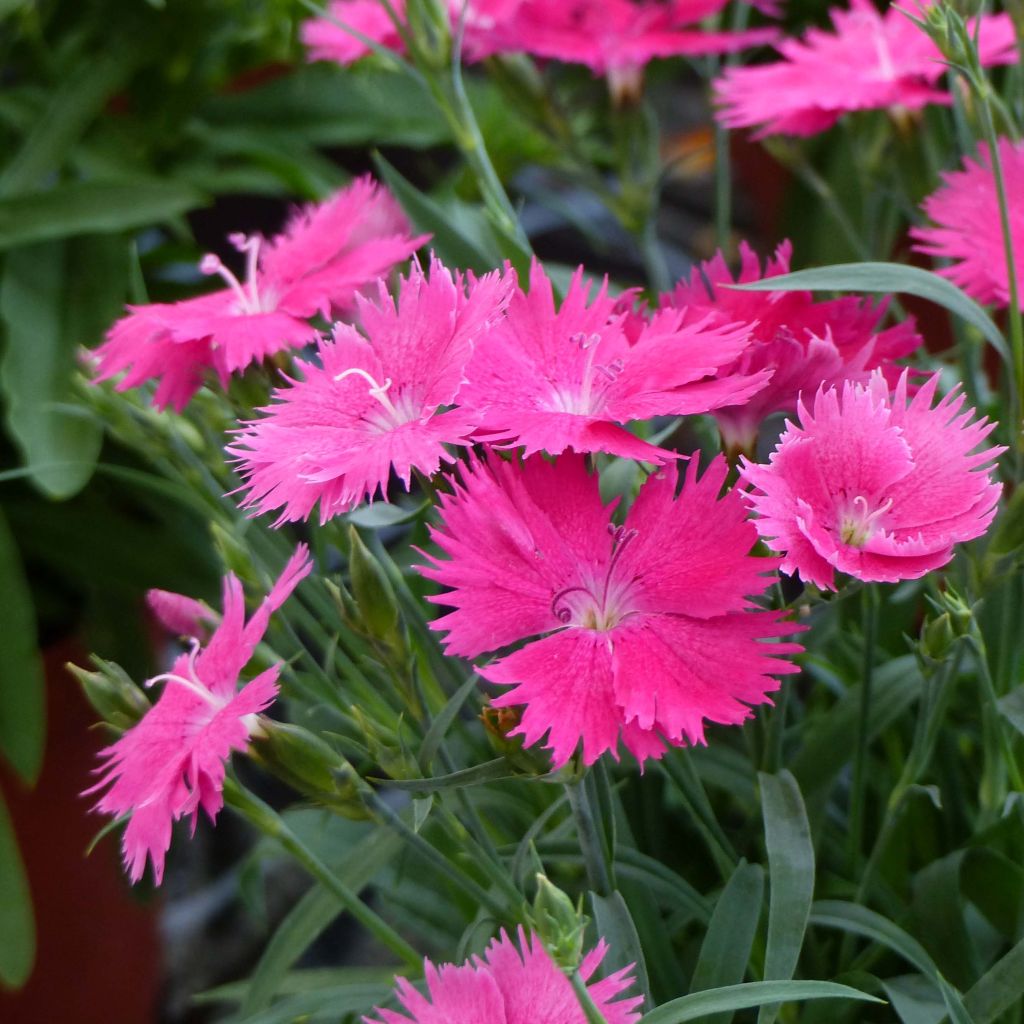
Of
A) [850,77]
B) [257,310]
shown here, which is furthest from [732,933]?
[850,77]

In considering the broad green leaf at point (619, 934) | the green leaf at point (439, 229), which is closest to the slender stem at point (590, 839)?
the broad green leaf at point (619, 934)

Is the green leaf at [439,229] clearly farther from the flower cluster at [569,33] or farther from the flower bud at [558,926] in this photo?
the flower bud at [558,926]

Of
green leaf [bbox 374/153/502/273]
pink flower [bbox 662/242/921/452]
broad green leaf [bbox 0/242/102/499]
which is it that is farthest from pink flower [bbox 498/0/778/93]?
broad green leaf [bbox 0/242/102/499]

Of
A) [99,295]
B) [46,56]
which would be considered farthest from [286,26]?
[99,295]

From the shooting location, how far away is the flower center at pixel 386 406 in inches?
14.9

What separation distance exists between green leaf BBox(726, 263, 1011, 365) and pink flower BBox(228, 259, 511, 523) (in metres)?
0.10

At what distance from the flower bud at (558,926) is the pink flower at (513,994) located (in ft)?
0.13

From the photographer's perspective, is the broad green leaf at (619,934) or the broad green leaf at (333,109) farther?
the broad green leaf at (333,109)

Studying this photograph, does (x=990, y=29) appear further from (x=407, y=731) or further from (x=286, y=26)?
(x=286, y=26)

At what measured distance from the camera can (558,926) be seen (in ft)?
0.97

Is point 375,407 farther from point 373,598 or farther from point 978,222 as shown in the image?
point 978,222

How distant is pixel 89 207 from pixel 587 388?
1.96ft

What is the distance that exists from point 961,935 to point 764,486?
0.23 meters

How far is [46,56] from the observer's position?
1.00 meters
